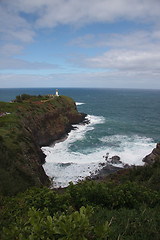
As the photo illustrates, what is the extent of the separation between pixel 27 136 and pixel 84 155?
13300 mm

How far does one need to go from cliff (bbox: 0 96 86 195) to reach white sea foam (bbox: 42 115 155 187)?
2.76 metres

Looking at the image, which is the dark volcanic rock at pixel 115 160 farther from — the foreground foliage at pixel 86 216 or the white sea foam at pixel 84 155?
the foreground foliage at pixel 86 216

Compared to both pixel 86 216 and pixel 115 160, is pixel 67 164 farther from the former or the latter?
pixel 86 216

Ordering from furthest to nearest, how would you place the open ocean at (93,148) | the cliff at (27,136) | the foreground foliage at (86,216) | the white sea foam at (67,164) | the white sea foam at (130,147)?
the white sea foam at (130,147)
the open ocean at (93,148)
the white sea foam at (67,164)
the cliff at (27,136)
the foreground foliage at (86,216)

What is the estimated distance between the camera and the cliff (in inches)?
663

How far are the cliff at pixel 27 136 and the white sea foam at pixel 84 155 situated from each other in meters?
2.76

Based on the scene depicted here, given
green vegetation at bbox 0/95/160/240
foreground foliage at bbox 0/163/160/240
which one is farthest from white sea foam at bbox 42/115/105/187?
foreground foliage at bbox 0/163/160/240

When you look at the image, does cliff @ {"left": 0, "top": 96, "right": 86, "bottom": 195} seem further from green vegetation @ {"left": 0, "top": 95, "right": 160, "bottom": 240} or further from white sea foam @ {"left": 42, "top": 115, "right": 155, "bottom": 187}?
white sea foam @ {"left": 42, "top": 115, "right": 155, "bottom": 187}

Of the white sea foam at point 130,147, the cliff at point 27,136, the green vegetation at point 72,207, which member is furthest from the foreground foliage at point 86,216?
the white sea foam at point 130,147

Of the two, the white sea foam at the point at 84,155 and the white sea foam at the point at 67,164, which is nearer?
the white sea foam at the point at 67,164

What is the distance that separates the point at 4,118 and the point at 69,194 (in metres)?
28.2

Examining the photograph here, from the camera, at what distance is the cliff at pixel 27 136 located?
1684 centimetres

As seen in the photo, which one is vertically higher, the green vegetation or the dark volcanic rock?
the green vegetation

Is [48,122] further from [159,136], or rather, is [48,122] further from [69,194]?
[69,194]
